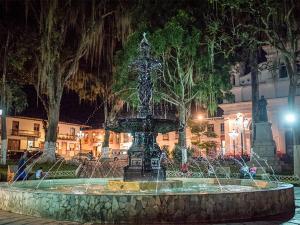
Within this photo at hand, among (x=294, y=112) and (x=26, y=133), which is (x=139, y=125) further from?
(x=26, y=133)

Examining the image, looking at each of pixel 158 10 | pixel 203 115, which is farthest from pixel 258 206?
pixel 203 115

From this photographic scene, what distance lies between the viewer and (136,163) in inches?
466

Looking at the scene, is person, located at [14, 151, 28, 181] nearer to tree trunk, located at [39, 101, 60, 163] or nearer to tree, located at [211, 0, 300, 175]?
tree trunk, located at [39, 101, 60, 163]

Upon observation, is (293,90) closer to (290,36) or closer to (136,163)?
(290,36)

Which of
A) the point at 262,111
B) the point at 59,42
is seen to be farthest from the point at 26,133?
the point at 262,111

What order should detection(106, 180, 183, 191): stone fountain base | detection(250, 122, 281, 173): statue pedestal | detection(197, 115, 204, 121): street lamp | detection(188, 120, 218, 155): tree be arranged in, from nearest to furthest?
detection(106, 180, 183, 191): stone fountain base < detection(250, 122, 281, 173): statue pedestal < detection(188, 120, 218, 155): tree < detection(197, 115, 204, 121): street lamp

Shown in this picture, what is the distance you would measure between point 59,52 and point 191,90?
33.3 ft

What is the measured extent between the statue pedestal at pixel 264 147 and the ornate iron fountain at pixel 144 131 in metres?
16.1

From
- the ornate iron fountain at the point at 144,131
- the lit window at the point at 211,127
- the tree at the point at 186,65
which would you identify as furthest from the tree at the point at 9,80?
the lit window at the point at 211,127

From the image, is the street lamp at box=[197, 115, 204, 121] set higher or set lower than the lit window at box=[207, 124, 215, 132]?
higher

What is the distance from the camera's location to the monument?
26.8 m

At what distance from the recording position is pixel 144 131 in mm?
12047

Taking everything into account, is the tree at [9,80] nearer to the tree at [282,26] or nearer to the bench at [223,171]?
the tree at [282,26]

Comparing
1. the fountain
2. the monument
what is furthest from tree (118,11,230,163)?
the fountain
